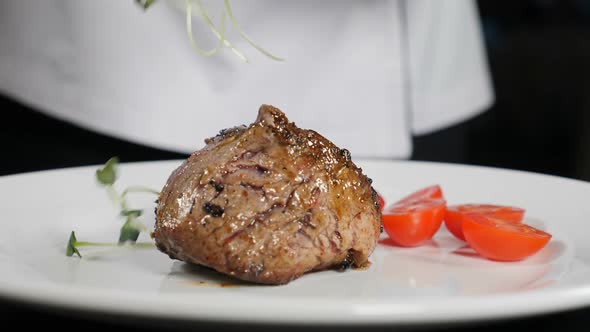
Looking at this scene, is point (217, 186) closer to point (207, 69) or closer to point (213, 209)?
point (213, 209)

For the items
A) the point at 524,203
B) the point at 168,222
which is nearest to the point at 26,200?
the point at 168,222

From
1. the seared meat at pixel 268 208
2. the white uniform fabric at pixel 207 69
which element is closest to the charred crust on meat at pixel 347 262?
the seared meat at pixel 268 208

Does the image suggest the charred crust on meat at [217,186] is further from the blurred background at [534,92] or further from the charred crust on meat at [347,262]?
the blurred background at [534,92]

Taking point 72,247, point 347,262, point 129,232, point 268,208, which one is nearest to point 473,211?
point 347,262

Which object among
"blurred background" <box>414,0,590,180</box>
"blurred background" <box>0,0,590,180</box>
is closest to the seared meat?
"blurred background" <box>0,0,590,180</box>

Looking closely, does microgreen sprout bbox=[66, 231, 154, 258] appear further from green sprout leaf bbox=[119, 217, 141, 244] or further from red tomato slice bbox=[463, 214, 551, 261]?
red tomato slice bbox=[463, 214, 551, 261]

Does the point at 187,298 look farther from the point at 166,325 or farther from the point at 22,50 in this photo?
the point at 22,50
